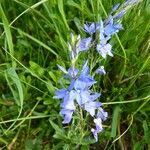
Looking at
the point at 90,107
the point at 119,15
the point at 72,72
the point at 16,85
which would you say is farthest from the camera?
the point at 16,85

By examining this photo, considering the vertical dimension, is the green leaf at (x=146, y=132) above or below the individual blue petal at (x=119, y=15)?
below

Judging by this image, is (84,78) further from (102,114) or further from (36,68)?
(36,68)

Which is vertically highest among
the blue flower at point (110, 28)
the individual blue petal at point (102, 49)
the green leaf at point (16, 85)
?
the blue flower at point (110, 28)

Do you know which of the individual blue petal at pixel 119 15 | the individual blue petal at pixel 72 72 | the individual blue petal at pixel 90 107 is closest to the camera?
the individual blue petal at pixel 72 72

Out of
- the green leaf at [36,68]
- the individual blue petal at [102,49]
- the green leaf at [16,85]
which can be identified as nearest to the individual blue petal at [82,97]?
the individual blue petal at [102,49]

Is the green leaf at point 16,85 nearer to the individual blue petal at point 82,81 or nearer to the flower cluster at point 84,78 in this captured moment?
the flower cluster at point 84,78

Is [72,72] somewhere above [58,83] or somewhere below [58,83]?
above

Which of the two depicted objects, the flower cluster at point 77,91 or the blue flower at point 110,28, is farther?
the blue flower at point 110,28

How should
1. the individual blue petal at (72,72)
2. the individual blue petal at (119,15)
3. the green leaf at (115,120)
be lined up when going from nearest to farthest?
the individual blue petal at (72,72) < the individual blue petal at (119,15) < the green leaf at (115,120)

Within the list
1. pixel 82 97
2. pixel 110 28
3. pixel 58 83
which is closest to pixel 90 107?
pixel 82 97

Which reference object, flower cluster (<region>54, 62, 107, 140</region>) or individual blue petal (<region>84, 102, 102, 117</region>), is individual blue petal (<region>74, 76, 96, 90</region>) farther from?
individual blue petal (<region>84, 102, 102, 117</region>)
